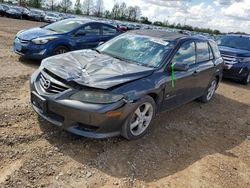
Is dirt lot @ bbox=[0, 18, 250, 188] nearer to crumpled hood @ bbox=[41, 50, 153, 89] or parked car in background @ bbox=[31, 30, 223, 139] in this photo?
parked car in background @ bbox=[31, 30, 223, 139]

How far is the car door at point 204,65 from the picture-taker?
6.08 m

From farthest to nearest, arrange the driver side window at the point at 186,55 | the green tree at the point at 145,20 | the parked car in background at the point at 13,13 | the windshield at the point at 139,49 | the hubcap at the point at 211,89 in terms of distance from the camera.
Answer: the green tree at the point at 145,20
the parked car in background at the point at 13,13
the hubcap at the point at 211,89
the driver side window at the point at 186,55
the windshield at the point at 139,49

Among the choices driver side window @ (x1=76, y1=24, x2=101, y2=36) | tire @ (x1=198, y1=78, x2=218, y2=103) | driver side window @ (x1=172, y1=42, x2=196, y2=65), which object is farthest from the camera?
driver side window @ (x1=76, y1=24, x2=101, y2=36)

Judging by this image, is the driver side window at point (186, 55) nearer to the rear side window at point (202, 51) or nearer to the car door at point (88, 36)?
the rear side window at point (202, 51)

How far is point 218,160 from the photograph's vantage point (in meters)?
4.45

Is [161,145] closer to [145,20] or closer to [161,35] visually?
[161,35]

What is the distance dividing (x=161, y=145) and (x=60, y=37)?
527 cm

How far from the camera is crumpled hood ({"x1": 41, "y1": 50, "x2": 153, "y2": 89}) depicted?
13.2 ft

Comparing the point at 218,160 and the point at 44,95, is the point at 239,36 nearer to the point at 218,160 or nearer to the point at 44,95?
the point at 218,160

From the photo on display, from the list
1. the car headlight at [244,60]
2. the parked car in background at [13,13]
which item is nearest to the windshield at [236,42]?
the car headlight at [244,60]

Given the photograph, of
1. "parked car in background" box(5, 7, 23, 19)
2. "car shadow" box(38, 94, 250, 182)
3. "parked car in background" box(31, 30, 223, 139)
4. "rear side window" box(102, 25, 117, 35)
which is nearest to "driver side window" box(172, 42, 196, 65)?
"parked car in background" box(31, 30, 223, 139)

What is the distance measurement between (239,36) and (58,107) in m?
9.86

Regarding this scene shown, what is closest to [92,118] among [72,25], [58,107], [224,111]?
[58,107]

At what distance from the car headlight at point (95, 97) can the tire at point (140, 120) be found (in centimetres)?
44
